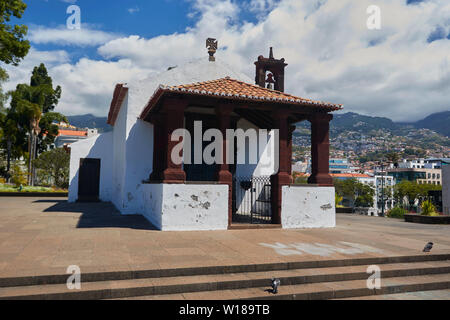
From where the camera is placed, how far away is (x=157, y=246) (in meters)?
6.82

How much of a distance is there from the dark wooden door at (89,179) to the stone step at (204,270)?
567 inches

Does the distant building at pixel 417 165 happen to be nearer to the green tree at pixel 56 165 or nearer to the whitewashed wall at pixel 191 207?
the green tree at pixel 56 165

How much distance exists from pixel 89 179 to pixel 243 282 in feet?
50.5

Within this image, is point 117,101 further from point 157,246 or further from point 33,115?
point 33,115

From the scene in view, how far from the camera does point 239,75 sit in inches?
577

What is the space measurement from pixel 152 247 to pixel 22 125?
1300 inches

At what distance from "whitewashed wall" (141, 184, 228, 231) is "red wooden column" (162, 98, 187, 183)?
0.76 ft

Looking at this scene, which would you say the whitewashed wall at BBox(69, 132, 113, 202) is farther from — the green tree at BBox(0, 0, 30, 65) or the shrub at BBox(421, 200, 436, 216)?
the shrub at BBox(421, 200, 436, 216)

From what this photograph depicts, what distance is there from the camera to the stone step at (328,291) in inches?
182

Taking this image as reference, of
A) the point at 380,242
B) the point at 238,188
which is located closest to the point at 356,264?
the point at 380,242

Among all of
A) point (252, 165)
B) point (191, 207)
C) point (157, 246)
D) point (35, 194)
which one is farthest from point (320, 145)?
point (35, 194)

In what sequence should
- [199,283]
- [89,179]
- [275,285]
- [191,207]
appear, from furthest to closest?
1. [89,179]
2. [191,207]
3. [199,283]
4. [275,285]
